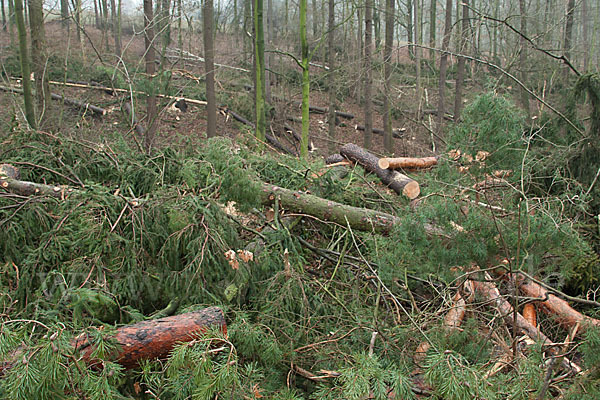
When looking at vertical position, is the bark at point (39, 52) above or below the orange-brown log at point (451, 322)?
above

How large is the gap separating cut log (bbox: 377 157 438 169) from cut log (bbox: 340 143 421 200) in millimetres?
114

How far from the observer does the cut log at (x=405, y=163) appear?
22.5ft

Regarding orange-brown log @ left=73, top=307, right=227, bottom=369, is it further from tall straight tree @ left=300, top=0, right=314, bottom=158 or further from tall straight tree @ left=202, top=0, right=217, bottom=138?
tall straight tree @ left=202, top=0, right=217, bottom=138

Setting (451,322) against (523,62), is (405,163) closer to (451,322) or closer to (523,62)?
(451,322)

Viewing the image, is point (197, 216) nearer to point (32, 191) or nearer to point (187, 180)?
point (187, 180)

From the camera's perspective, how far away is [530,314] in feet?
13.5

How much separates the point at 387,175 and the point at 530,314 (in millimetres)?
3129

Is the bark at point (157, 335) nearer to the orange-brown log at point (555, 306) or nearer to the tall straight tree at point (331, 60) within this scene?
the orange-brown log at point (555, 306)

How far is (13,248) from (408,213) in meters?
3.14

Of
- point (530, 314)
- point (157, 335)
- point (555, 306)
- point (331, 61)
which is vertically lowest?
point (530, 314)

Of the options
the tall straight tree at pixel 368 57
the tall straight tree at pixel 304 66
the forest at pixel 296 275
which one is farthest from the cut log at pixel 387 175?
the tall straight tree at pixel 368 57

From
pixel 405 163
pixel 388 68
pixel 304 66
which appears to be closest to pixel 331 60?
pixel 388 68

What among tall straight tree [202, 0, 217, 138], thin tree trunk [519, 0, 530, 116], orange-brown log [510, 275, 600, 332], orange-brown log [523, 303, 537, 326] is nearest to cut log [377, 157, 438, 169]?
thin tree trunk [519, 0, 530, 116]

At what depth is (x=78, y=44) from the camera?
720 inches
